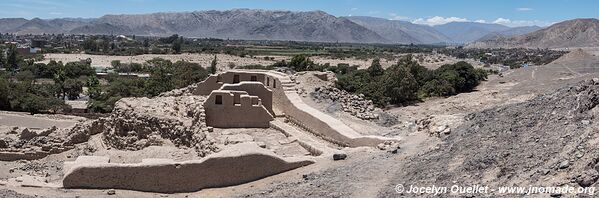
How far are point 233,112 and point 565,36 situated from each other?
151 m

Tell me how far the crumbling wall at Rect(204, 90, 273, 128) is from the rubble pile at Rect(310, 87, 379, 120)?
2.94m

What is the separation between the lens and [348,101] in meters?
20.8

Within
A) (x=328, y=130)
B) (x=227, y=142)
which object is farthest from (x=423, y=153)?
(x=227, y=142)

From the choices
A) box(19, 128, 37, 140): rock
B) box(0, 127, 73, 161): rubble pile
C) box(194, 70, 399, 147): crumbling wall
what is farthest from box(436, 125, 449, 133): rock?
box(19, 128, 37, 140): rock

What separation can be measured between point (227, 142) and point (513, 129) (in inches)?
274

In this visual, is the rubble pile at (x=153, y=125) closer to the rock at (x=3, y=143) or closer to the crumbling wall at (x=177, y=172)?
the crumbling wall at (x=177, y=172)

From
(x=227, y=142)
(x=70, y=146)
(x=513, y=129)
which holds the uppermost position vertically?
(x=513, y=129)

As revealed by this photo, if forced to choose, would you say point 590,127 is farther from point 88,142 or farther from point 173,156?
point 88,142

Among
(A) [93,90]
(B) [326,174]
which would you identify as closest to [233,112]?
(B) [326,174]

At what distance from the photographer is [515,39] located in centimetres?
17900

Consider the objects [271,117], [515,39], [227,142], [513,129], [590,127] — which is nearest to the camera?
[590,127]

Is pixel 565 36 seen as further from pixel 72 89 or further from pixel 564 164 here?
pixel 564 164

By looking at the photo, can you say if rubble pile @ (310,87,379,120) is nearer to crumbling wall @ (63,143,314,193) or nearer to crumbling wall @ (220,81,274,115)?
crumbling wall @ (220,81,274,115)

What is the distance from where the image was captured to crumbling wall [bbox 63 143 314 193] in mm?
12391
